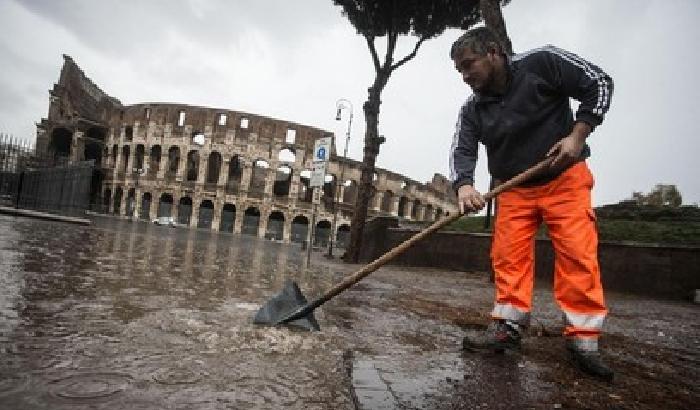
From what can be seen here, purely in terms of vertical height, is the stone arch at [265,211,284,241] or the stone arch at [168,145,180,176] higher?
the stone arch at [168,145,180,176]

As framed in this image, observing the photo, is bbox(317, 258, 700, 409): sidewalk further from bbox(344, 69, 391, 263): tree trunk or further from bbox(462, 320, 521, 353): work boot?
bbox(344, 69, 391, 263): tree trunk

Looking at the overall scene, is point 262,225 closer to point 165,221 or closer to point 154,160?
point 165,221

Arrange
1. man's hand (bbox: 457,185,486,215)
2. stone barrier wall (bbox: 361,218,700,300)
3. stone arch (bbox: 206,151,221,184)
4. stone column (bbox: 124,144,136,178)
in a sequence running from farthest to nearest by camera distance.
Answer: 1. stone arch (bbox: 206,151,221,184)
2. stone column (bbox: 124,144,136,178)
3. stone barrier wall (bbox: 361,218,700,300)
4. man's hand (bbox: 457,185,486,215)

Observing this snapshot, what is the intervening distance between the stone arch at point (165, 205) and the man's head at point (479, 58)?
37.9m

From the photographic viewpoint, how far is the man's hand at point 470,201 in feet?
8.19

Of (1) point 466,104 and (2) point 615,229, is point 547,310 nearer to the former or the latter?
(1) point 466,104

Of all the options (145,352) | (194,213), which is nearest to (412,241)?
(145,352)

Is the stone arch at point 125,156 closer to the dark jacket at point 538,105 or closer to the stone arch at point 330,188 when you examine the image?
the stone arch at point 330,188

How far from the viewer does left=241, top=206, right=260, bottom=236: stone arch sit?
37.3 m

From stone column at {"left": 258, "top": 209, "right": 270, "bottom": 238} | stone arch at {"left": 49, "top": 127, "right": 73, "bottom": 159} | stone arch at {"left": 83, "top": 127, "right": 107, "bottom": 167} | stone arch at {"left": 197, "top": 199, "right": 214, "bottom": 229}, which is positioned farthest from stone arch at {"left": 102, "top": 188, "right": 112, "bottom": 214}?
stone column at {"left": 258, "top": 209, "right": 270, "bottom": 238}

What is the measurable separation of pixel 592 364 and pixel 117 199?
42.8m

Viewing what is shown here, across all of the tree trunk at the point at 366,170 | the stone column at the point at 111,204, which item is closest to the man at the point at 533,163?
the tree trunk at the point at 366,170

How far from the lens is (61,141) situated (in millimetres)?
40719

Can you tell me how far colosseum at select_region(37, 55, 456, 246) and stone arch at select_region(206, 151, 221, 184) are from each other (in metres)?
0.09
